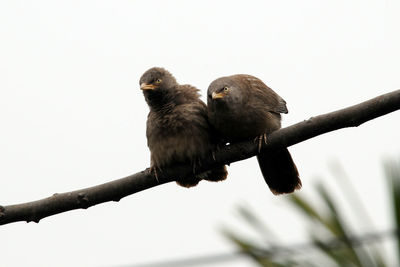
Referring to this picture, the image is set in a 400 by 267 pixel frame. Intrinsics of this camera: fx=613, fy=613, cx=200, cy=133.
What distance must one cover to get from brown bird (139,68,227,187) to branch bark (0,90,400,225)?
0.26 m

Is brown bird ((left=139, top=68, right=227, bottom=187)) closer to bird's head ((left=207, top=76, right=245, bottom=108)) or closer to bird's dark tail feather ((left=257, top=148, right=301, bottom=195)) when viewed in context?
bird's head ((left=207, top=76, right=245, bottom=108))

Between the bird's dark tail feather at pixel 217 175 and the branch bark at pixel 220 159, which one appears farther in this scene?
the bird's dark tail feather at pixel 217 175

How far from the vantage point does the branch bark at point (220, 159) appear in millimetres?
2984

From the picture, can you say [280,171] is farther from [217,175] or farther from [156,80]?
[156,80]

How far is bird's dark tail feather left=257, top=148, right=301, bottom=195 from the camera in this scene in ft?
15.0

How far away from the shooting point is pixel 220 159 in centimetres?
374

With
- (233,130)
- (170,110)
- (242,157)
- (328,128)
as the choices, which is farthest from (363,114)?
(170,110)

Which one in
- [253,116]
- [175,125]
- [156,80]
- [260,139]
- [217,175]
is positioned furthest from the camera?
[156,80]

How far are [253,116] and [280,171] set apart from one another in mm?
668

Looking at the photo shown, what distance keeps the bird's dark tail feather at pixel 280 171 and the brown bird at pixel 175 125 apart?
346 millimetres

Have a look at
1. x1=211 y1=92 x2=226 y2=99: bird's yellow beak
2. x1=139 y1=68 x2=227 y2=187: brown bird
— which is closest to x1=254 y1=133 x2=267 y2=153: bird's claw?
Answer: x1=139 y1=68 x2=227 y2=187: brown bird

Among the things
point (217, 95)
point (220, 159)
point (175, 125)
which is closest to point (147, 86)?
point (175, 125)

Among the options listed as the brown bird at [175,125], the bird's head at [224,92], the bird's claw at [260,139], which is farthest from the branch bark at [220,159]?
the bird's head at [224,92]

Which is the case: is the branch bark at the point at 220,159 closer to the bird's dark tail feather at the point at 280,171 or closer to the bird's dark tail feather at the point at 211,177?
the bird's dark tail feather at the point at 211,177
